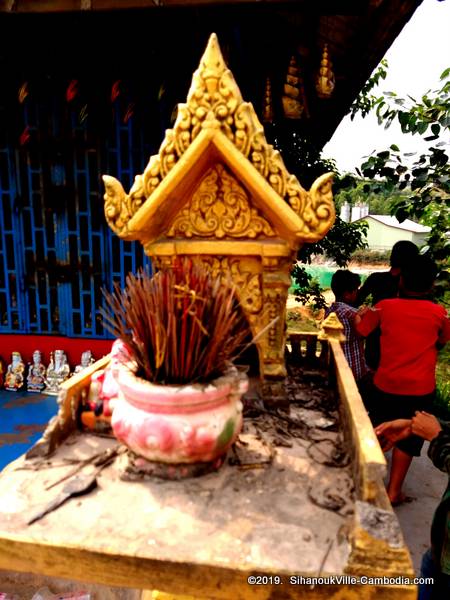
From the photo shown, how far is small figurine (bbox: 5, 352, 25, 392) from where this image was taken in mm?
5031

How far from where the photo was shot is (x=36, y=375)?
16.5 feet

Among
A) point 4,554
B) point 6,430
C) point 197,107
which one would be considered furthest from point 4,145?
point 4,554

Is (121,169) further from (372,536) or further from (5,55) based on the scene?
(372,536)

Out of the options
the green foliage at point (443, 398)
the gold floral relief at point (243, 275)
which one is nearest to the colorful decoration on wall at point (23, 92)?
the gold floral relief at point (243, 275)

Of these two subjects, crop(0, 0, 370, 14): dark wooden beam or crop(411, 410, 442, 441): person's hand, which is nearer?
crop(411, 410, 442, 441): person's hand

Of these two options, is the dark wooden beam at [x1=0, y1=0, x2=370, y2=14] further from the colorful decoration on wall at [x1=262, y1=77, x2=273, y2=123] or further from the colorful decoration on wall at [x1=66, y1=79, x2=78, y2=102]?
the colorful decoration on wall at [x1=262, y1=77, x2=273, y2=123]

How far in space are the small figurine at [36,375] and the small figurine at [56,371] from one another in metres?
0.07

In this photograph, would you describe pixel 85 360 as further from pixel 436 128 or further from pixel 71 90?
pixel 436 128

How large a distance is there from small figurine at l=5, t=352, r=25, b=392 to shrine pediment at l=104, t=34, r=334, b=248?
334cm

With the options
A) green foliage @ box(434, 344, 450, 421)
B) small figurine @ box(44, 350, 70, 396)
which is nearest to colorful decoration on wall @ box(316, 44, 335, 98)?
small figurine @ box(44, 350, 70, 396)

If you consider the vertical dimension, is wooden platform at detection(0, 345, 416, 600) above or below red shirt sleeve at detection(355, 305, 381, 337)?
below

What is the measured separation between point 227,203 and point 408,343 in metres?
1.79

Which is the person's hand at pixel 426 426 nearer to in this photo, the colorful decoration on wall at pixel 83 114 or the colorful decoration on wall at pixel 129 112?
the colorful decoration on wall at pixel 129 112

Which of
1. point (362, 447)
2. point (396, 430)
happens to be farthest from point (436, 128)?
point (362, 447)
